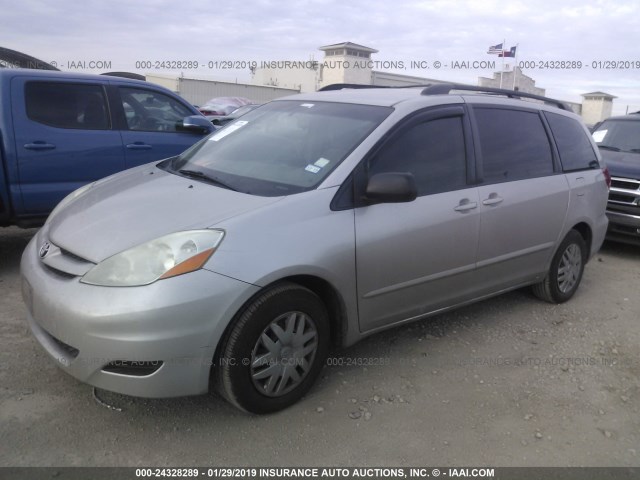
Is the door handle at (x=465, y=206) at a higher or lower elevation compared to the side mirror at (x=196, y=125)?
lower

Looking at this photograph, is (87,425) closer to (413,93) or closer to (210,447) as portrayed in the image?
(210,447)

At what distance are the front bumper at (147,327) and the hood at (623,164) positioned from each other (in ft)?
19.6

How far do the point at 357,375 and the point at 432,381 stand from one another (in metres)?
0.47

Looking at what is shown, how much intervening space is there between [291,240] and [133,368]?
0.96 meters

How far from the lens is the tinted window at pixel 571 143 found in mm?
4590

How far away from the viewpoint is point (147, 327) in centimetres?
240

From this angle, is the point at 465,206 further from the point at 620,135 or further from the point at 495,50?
the point at 495,50

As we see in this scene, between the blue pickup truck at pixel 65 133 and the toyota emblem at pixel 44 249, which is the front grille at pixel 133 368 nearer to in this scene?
the toyota emblem at pixel 44 249

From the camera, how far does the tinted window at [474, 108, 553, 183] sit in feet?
12.8

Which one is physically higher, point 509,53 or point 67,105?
point 509,53

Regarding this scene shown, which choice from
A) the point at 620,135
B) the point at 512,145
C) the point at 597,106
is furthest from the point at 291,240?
the point at 597,106

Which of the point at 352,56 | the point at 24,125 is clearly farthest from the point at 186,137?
the point at 352,56

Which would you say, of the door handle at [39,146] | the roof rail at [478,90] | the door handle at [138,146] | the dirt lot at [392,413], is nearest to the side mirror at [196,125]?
the door handle at [138,146]

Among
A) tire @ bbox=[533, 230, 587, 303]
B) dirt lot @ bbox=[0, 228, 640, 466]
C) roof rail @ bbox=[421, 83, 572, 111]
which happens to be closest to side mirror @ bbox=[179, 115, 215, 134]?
dirt lot @ bbox=[0, 228, 640, 466]
